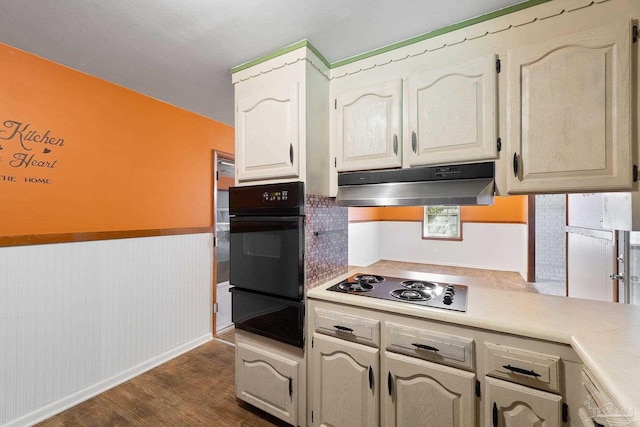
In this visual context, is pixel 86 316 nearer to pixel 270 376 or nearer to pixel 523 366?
pixel 270 376

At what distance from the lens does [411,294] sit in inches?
60.3

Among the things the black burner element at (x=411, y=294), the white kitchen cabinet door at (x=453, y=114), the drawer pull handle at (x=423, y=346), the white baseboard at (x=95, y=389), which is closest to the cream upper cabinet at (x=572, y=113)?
the white kitchen cabinet door at (x=453, y=114)

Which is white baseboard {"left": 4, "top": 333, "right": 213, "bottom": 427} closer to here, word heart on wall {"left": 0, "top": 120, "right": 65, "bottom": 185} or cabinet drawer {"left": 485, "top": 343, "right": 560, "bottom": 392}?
word heart on wall {"left": 0, "top": 120, "right": 65, "bottom": 185}

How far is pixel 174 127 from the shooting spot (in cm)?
258

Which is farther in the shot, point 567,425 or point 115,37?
point 115,37

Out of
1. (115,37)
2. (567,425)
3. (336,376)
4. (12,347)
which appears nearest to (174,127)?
(115,37)

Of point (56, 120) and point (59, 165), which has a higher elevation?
point (56, 120)

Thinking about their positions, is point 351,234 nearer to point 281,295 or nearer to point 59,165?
point 281,295

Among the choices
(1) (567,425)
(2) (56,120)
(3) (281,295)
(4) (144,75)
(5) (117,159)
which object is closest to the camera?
(1) (567,425)

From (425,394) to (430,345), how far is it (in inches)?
9.3

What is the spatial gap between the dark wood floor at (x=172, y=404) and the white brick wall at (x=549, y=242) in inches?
217

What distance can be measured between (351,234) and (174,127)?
3389mm

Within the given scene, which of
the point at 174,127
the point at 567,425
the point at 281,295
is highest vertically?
the point at 174,127

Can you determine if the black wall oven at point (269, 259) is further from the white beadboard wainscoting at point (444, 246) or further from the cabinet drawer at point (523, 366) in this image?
the white beadboard wainscoting at point (444, 246)
